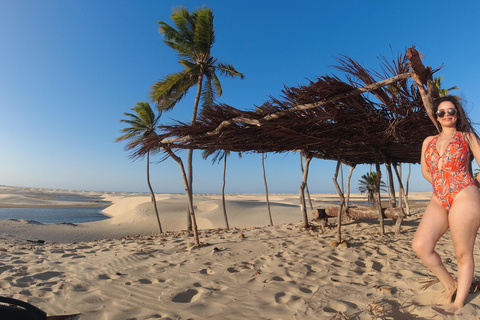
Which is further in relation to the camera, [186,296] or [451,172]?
[186,296]

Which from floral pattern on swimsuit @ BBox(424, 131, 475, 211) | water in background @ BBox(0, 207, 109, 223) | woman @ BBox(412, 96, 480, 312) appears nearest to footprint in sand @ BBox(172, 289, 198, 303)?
woman @ BBox(412, 96, 480, 312)

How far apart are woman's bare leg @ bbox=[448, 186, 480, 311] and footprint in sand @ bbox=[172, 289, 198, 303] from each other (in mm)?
2812

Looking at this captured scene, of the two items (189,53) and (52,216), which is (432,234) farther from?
(52,216)

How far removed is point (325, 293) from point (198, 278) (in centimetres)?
182

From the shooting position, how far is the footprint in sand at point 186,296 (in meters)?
3.26

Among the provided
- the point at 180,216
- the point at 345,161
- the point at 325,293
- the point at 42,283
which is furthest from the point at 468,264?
the point at 180,216

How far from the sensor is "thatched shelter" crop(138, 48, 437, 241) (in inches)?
152

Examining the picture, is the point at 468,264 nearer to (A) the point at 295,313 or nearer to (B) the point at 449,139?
(B) the point at 449,139

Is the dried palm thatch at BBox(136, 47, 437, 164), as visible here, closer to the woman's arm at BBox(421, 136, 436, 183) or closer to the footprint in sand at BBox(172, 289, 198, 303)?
the woman's arm at BBox(421, 136, 436, 183)

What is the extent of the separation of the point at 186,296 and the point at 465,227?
3057 mm

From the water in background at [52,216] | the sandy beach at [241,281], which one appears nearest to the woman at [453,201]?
the sandy beach at [241,281]

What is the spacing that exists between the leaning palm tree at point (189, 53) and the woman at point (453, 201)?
31.6ft

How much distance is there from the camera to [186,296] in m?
3.38

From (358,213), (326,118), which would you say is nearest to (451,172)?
(326,118)
